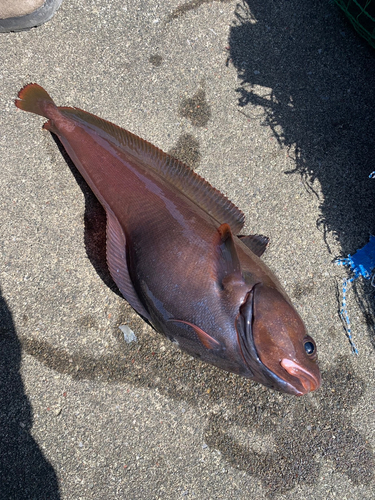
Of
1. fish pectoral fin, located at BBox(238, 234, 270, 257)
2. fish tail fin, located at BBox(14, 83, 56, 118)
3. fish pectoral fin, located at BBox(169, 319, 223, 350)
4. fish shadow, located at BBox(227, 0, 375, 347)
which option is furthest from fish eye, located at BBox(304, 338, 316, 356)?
fish tail fin, located at BBox(14, 83, 56, 118)

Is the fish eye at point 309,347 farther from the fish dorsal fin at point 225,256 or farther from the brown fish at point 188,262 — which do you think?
the fish dorsal fin at point 225,256

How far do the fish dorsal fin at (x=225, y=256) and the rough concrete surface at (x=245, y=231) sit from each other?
38.9 inches

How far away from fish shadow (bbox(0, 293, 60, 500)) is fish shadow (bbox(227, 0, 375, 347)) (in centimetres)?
265

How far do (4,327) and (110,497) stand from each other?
4.75 ft

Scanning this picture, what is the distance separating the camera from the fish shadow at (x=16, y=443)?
8.28 feet

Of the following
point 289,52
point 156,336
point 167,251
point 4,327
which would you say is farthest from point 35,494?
point 289,52

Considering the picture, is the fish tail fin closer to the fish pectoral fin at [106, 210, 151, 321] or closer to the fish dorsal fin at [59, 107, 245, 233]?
the fish dorsal fin at [59, 107, 245, 233]

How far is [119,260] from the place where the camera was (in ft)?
7.94

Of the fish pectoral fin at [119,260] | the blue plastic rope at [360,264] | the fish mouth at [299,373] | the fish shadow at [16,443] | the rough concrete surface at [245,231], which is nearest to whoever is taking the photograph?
the fish mouth at [299,373]

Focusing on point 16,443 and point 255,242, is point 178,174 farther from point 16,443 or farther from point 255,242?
point 16,443

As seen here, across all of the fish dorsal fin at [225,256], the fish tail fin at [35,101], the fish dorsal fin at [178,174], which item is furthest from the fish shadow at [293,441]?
the fish tail fin at [35,101]

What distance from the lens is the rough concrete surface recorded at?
104 inches

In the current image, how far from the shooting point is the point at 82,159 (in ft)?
8.40

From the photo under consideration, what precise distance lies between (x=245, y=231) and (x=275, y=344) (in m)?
1.19
